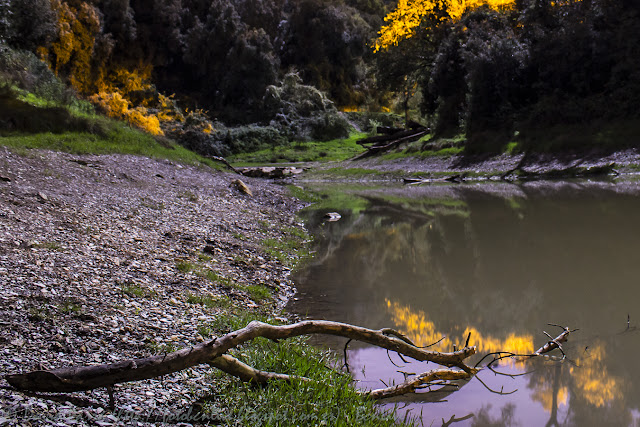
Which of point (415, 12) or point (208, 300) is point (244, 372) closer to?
point (208, 300)

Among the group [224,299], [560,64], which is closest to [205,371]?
[224,299]

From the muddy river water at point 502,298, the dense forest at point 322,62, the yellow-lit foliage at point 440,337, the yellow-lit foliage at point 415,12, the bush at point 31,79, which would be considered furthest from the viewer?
the yellow-lit foliage at point 415,12

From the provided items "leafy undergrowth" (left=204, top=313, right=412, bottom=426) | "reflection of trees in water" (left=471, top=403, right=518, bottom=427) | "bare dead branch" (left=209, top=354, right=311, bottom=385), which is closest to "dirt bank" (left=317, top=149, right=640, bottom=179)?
"reflection of trees in water" (left=471, top=403, right=518, bottom=427)

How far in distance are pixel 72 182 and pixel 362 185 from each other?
2009 cm

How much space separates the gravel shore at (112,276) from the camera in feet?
12.7

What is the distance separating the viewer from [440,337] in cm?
616

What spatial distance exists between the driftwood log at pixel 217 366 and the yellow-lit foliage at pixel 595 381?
3.13 ft

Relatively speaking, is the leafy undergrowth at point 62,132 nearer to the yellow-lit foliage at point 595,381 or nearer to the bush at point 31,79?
the bush at point 31,79

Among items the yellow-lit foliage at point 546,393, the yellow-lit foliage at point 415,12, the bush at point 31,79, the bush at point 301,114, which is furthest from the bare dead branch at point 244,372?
the bush at point 301,114

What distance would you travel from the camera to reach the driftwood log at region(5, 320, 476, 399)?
10.5 feet

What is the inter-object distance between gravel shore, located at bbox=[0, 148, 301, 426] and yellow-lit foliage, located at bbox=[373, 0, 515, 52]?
105 ft

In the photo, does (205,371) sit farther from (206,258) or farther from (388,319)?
(206,258)

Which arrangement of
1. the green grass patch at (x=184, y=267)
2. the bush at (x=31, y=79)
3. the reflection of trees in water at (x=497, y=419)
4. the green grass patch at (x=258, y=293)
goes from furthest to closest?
the bush at (x=31, y=79)
the green grass patch at (x=184, y=267)
the green grass patch at (x=258, y=293)
the reflection of trees in water at (x=497, y=419)

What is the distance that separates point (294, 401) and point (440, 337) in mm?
Answer: 2843
